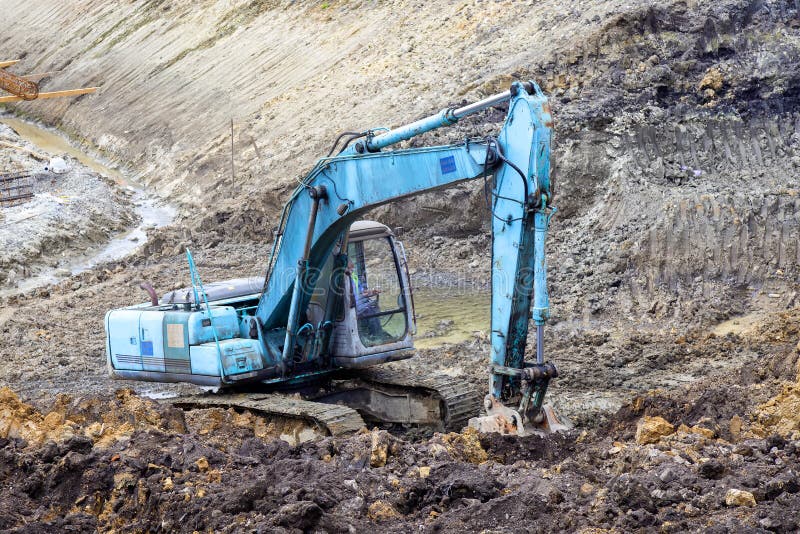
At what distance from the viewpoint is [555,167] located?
55.3 feet

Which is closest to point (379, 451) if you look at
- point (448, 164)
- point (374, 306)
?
point (448, 164)

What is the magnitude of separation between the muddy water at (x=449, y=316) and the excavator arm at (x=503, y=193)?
4.89m

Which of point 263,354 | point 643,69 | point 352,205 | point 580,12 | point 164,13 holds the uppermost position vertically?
point 164,13

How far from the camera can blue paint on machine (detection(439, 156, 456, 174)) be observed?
25.6 ft

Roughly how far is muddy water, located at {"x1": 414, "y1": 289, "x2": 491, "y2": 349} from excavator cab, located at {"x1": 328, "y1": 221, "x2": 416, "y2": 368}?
3501mm

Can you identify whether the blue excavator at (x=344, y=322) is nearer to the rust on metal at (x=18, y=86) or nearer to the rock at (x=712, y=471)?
the rock at (x=712, y=471)

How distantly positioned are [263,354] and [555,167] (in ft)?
28.7

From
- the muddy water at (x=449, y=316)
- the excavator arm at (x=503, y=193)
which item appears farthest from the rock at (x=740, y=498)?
the muddy water at (x=449, y=316)

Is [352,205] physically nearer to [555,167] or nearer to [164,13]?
[555,167]

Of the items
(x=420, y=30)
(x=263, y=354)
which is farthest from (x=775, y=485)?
(x=420, y=30)

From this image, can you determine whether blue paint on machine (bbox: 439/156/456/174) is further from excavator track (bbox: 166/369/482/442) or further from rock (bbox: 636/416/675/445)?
rock (bbox: 636/416/675/445)

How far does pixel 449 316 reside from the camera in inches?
564

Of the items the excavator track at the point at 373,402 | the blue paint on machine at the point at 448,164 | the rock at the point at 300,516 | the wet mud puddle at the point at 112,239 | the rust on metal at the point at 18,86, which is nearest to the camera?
the rock at the point at 300,516

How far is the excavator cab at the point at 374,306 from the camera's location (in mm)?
9422
